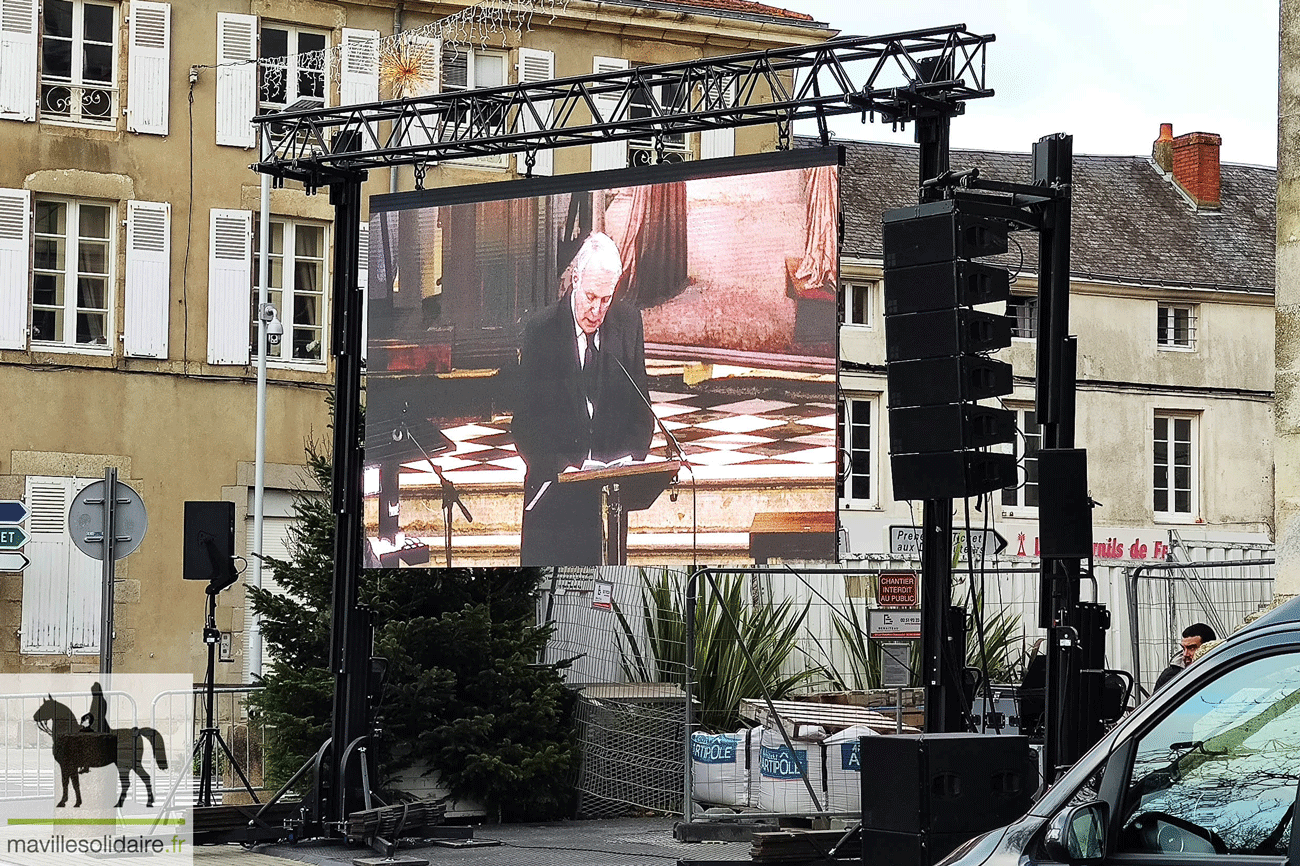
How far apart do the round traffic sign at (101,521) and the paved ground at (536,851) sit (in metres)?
2.39

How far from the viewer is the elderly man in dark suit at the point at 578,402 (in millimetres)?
14602

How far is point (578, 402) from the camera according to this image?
14734 mm

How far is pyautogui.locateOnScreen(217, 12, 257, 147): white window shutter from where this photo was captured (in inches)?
1062

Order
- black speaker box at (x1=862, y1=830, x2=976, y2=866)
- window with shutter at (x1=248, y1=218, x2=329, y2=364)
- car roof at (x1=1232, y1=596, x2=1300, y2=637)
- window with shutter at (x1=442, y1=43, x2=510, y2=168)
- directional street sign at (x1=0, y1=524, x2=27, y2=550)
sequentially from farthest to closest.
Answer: window with shutter at (x1=442, y1=43, x2=510, y2=168), window with shutter at (x1=248, y1=218, x2=329, y2=364), directional street sign at (x1=0, y1=524, x2=27, y2=550), black speaker box at (x1=862, y1=830, x2=976, y2=866), car roof at (x1=1232, y1=596, x2=1300, y2=637)

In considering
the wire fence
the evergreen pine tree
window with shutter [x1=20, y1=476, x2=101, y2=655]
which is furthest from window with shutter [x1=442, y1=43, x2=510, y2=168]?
the evergreen pine tree

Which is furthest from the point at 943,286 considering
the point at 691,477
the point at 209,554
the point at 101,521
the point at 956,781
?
the point at 209,554

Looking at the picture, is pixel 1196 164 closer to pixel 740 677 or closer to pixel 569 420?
pixel 740 677

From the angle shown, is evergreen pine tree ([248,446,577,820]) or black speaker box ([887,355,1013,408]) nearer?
black speaker box ([887,355,1013,408])

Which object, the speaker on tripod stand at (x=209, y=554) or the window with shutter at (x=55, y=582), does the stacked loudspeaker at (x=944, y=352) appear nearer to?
the speaker on tripod stand at (x=209, y=554)

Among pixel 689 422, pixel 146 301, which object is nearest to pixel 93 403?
pixel 146 301

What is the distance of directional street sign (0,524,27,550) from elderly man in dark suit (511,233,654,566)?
Answer: 629 centimetres

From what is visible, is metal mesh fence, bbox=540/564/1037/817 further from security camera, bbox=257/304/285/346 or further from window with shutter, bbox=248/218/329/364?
window with shutter, bbox=248/218/329/364

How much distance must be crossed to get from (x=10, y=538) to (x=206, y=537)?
4.11 m

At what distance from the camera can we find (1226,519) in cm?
3897
